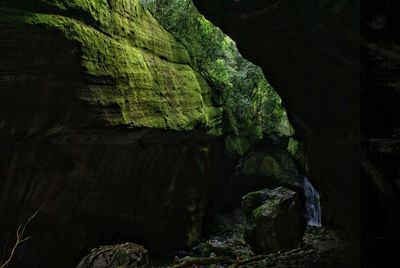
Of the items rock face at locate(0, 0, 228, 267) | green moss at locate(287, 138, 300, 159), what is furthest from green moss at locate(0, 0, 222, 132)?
green moss at locate(287, 138, 300, 159)

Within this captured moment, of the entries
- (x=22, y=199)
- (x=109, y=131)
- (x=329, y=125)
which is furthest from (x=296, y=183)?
(x=22, y=199)

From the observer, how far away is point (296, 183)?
2075 cm

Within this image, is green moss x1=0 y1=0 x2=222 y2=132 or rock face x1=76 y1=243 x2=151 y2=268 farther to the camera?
green moss x1=0 y1=0 x2=222 y2=132

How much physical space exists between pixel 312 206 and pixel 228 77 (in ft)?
29.4

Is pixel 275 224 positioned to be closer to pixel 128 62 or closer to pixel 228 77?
pixel 128 62

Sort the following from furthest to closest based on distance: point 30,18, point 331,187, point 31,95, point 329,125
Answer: point 331,187 < point 329,125 < point 31,95 < point 30,18

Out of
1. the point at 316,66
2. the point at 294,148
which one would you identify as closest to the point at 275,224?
the point at 294,148

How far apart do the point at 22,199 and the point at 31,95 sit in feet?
11.4

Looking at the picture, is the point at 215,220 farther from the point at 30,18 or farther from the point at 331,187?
the point at 30,18

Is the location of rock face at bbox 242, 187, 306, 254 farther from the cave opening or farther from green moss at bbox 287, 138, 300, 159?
green moss at bbox 287, 138, 300, 159

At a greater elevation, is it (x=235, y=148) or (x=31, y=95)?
(x=31, y=95)

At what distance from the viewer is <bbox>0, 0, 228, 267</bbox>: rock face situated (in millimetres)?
8953

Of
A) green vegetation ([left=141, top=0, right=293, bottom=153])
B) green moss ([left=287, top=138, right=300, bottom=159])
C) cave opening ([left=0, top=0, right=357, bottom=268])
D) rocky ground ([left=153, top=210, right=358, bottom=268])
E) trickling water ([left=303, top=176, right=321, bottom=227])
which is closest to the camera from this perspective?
rocky ground ([left=153, top=210, right=358, bottom=268])

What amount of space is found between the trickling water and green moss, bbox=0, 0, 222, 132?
8.98 meters
